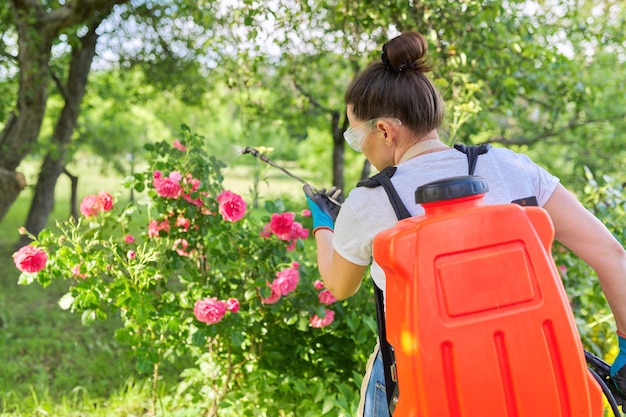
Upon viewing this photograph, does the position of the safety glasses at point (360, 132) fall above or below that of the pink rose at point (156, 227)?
below

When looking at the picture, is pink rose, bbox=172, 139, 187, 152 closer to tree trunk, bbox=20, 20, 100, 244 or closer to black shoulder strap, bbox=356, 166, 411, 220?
black shoulder strap, bbox=356, 166, 411, 220

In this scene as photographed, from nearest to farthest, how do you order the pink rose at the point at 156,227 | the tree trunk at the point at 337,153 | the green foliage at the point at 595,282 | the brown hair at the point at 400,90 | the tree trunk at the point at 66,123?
1. the brown hair at the point at 400,90
2. the pink rose at the point at 156,227
3. the green foliage at the point at 595,282
4. the tree trunk at the point at 337,153
5. the tree trunk at the point at 66,123

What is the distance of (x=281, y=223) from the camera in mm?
2543

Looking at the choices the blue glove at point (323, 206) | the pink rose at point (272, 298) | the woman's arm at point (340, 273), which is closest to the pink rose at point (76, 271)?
the pink rose at point (272, 298)

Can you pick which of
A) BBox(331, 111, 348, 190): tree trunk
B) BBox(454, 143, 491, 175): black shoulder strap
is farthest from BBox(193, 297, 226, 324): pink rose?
BBox(331, 111, 348, 190): tree trunk

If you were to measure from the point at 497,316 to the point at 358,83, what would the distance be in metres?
0.63

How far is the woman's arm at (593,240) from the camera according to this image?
1.39 m

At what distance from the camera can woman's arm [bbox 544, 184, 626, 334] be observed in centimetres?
139

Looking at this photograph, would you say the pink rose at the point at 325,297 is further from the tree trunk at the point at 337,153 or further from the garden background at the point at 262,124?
the tree trunk at the point at 337,153

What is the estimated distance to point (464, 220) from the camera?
1.10 m

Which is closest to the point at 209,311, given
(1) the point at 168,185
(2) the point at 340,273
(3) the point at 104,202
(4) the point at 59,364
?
(1) the point at 168,185

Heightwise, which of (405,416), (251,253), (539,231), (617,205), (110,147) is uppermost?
(110,147)

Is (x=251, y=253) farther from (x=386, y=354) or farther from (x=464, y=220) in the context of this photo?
(x=464, y=220)

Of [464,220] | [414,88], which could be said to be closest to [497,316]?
[464,220]
